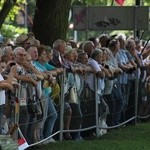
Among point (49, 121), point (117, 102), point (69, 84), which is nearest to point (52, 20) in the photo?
point (117, 102)

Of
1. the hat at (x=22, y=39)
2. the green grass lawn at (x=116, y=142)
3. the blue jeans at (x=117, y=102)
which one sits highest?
the hat at (x=22, y=39)

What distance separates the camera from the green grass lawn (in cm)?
1138

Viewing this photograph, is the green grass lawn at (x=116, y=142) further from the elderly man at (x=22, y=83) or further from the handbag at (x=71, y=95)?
the elderly man at (x=22, y=83)

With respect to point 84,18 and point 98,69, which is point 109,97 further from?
point 84,18

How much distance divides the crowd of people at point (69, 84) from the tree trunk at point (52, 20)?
863 millimetres

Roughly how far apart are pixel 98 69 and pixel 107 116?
1.28 metres

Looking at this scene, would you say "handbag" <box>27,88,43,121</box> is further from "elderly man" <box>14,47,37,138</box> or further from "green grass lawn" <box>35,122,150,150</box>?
"green grass lawn" <box>35,122,150,150</box>

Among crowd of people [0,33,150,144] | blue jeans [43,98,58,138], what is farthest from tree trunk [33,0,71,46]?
blue jeans [43,98,58,138]

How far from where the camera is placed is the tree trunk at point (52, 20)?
15477 mm

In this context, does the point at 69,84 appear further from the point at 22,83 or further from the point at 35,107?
the point at 22,83

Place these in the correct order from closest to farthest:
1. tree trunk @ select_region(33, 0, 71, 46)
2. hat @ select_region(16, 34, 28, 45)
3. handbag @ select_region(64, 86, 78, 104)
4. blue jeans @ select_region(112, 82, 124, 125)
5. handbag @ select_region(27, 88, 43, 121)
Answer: handbag @ select_region(27, 88, 43, 121)
handbag @ select_region(64, 86, 78, 104)
hat @ select_region(16, 34, 28, 45)
blue jeans @ select_region(112, 82, 124, 125)
tree trunk @ select_region(33, 0, 71, 46)

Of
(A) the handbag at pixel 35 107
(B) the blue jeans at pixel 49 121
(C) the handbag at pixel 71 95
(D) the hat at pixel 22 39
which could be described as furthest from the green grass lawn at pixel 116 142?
(D) the hat at pixel 22 39

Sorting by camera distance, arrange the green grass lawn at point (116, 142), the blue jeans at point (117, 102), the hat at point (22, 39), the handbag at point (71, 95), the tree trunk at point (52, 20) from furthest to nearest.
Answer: the tree trunk at point (52, 20), the blue jeans at point (117, 102), the hat at point (22, 39), the handbag at point (71, 95), the green grass lawn at point (116, 142)

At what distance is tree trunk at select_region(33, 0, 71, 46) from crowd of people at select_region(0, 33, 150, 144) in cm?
86
